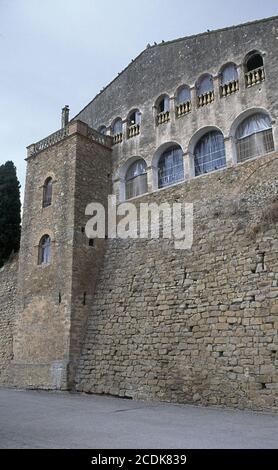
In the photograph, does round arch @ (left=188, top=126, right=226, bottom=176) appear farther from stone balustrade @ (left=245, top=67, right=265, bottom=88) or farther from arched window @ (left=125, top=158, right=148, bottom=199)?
arched window @ (left=125, top=158, right=148, bottom=199)

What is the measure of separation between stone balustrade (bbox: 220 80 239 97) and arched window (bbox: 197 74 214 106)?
42 centimetres

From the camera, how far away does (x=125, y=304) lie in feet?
46.2

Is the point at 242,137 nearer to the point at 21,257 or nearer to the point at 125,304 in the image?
the point at 125,304

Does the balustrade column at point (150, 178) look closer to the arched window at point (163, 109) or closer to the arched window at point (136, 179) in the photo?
the arched window at point (136, 179)

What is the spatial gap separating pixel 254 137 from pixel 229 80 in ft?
8.92

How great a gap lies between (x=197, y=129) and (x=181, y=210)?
3.26 metres

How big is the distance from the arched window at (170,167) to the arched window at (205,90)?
2.02 metres

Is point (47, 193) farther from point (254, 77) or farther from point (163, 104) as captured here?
point (254, 77)

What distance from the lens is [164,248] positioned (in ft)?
47.1

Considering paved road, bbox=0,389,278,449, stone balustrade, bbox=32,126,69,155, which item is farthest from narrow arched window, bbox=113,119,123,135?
paved road, bbox=0,389,278,449

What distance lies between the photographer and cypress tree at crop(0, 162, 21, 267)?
20.9 m

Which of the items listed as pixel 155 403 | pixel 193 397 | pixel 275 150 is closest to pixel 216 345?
pixel 193 397

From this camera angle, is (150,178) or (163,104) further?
(163,104)

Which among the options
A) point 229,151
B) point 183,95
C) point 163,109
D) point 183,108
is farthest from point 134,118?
point 229,151
